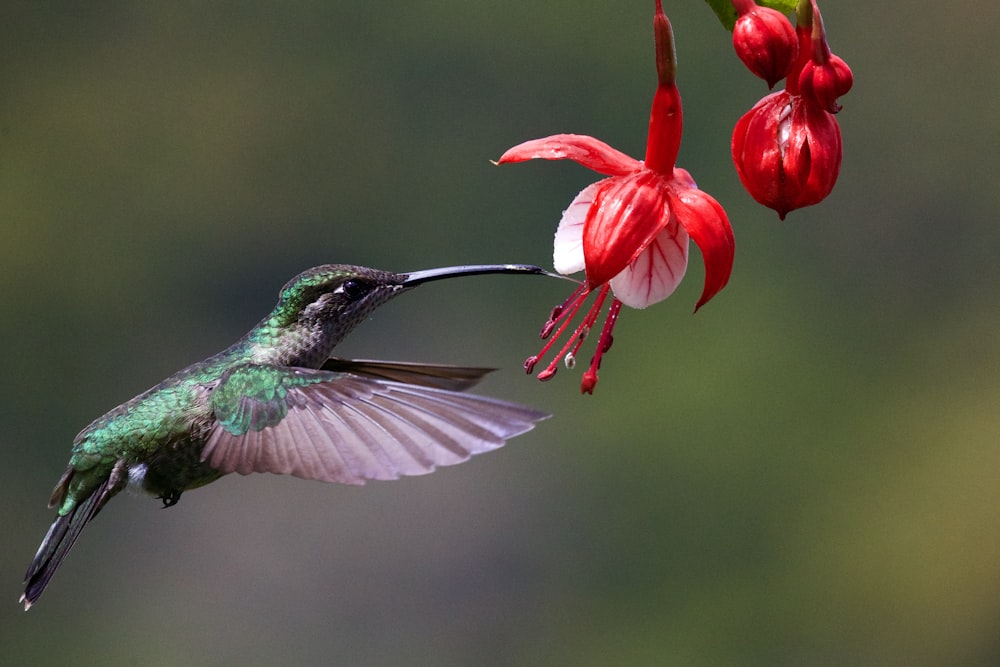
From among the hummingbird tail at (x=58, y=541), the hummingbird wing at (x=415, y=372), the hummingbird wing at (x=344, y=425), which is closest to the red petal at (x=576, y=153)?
the hummingbird wing at (x=344, y=425)

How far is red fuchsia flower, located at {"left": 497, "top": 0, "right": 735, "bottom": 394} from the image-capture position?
1.91 feet

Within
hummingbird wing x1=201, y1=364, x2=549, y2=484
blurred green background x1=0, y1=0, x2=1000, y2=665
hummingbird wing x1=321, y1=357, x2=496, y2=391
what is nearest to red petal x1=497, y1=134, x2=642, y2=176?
hummingbird wing x1=201, y1=364, x2=549, y2=484

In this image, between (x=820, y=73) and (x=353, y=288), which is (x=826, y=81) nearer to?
(x=820, y=73)

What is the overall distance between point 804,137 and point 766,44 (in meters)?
0.05

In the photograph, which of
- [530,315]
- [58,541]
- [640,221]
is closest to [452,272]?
[640,221]

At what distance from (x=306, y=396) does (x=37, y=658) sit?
154 cm

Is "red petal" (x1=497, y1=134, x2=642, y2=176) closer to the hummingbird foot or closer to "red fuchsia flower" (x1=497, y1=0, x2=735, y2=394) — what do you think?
"red fuchsia flower" (x1=497, y1=0, x2=735, y2=394)

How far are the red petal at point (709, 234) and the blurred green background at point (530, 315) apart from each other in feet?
4.65

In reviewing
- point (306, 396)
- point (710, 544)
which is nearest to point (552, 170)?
point (710, 544)

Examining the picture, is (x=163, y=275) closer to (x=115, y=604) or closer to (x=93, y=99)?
(x=93, y=99)

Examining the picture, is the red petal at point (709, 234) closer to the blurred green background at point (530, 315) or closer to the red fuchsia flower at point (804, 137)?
the red fuchsia flower at point (804, 137)

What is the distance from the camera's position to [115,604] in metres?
2.00

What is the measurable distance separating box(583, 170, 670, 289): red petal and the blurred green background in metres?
1.41

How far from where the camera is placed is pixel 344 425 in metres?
0.67
